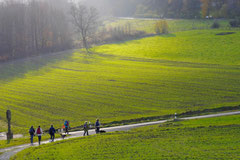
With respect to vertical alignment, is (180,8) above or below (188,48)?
above

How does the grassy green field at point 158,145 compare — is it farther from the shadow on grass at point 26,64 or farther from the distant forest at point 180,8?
the distant forest at point 180,8

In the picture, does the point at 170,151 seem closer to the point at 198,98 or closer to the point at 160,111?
the point at 160,111

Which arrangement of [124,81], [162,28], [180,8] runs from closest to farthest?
[124,81], [162,28], [180,8]

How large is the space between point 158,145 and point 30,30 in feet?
301

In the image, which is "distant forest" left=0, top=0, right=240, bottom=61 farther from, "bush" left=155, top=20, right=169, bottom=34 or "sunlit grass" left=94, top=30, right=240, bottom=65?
"bush" left=155, top=20, right=169, bottom=34

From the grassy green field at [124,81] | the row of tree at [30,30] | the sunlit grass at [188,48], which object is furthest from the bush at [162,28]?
the row of tree at [30,30]

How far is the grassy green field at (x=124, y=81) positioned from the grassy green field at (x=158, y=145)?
9.82m

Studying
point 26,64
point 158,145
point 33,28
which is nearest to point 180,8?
point 33,28

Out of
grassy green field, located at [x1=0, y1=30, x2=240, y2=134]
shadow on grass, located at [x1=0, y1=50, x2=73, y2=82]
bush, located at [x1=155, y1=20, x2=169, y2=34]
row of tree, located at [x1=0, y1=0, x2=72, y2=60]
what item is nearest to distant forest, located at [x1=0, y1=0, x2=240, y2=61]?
row of tree, located at [x1=0, y1=0, x2=72, y2=60]

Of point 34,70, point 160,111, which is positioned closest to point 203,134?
point 160,111

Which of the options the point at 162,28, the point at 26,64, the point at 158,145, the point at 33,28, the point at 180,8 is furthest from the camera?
the point at 180,8

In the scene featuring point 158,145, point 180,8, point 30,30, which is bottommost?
point 158,145

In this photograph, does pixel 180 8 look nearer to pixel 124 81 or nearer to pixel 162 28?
pixel 162 28

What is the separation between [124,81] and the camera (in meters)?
59.4
